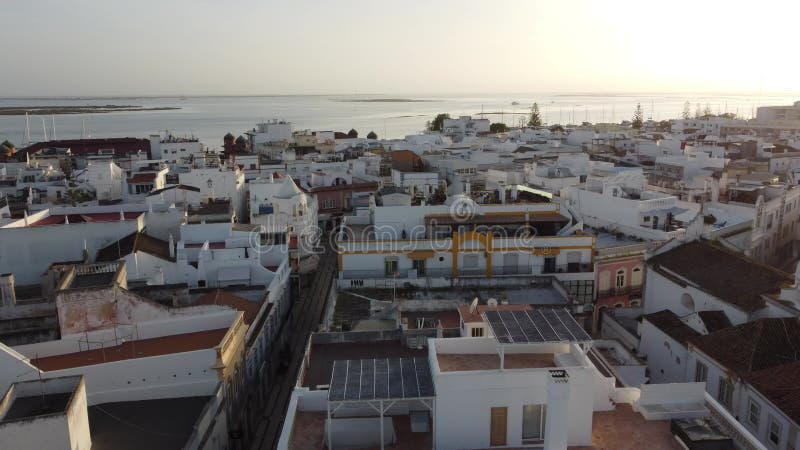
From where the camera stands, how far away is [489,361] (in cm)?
1262

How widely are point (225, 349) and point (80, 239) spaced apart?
47.8ft

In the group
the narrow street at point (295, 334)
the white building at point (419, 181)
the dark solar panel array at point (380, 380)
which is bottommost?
the narrow street at point (295, 334)

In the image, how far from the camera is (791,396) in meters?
14.2

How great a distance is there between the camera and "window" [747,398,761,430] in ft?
49.3

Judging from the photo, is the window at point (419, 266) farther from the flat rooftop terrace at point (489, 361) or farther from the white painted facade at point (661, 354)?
the flat rooftop terrace at point (489, 361)

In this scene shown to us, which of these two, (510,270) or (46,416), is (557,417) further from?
(510,270)

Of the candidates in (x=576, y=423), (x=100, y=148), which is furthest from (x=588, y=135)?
(x=576, y=423)

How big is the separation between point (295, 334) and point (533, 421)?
1722 centimetres

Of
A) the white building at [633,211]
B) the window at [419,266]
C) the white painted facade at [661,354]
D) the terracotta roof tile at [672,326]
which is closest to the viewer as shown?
the white painted facade at [661,354]

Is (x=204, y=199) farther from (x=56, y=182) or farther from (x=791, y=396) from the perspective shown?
(x=791, y=396)

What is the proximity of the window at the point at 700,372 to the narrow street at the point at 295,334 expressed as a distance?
13129 millimetres

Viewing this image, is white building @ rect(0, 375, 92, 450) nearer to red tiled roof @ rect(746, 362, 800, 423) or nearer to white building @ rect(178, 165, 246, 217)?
red tiled roof @ rect(746, 362, 800, 423)

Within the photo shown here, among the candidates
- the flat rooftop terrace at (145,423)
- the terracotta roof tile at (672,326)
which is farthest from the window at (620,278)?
the flat rooftop terrace at (145,423)

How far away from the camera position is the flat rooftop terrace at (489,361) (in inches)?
483
